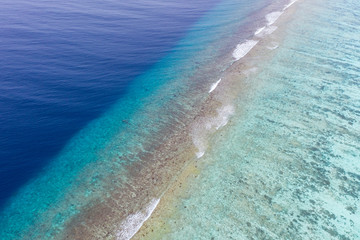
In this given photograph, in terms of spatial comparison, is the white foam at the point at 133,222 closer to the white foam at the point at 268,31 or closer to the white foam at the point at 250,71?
the white foam at the point at 250,71

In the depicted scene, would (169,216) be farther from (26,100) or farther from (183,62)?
(183,62)

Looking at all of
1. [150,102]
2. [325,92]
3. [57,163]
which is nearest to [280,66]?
[325,92]

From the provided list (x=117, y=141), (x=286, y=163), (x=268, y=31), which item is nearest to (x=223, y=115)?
(x=286, y=163)

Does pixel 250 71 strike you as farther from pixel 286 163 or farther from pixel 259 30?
pixel 286 163

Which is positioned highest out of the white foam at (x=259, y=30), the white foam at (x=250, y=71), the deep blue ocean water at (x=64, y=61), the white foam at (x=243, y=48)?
the deep blue ocean water at (x=64, y=61)

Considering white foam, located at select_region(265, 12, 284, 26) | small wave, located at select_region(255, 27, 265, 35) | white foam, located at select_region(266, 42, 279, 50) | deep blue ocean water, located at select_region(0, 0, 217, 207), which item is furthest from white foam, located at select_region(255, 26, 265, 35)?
deep blue ocean water, located at select_region(0, 0, 217, 207)

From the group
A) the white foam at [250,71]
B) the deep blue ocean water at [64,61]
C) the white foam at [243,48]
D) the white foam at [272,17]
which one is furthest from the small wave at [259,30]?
the deep blue ocean water at [64,61]
